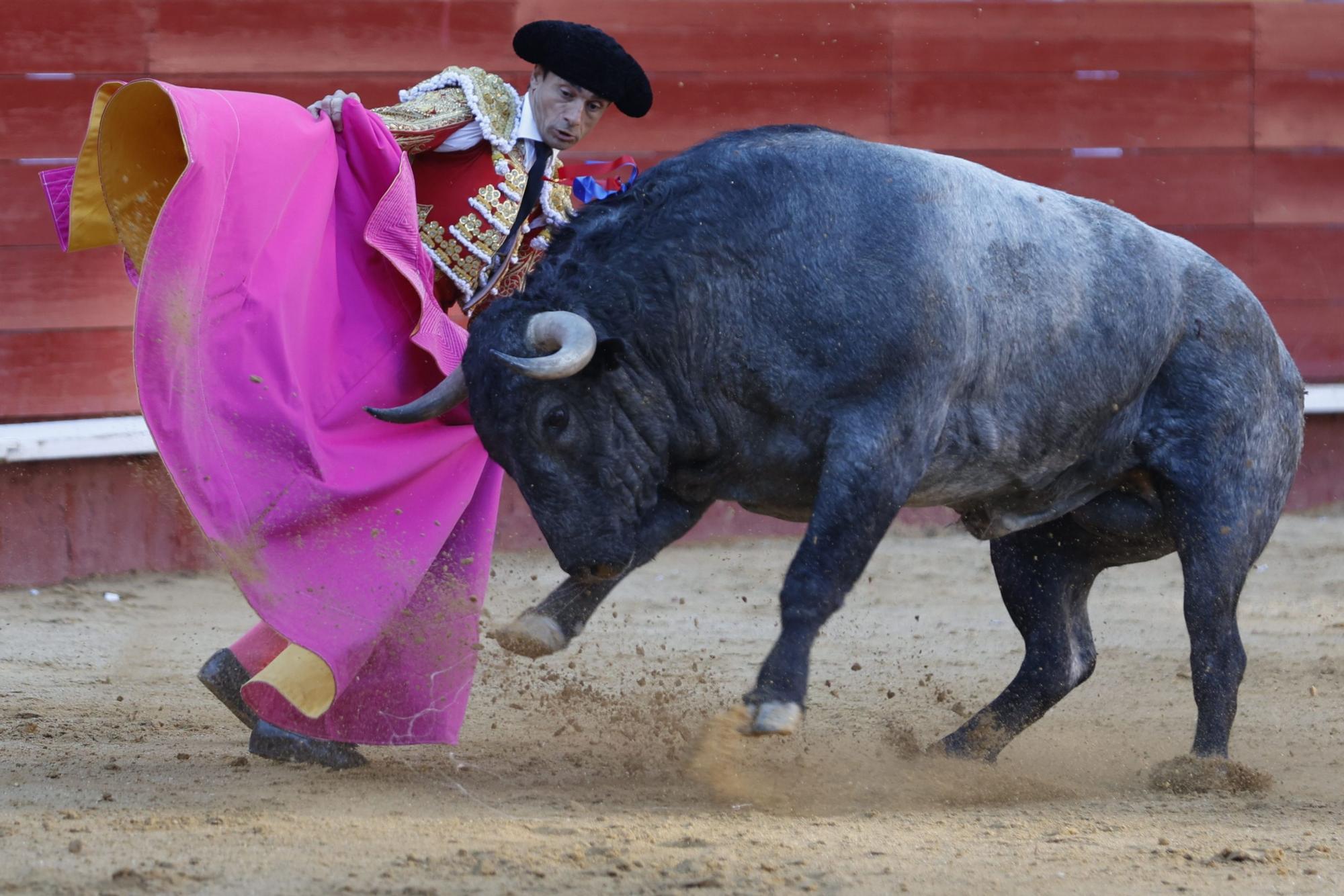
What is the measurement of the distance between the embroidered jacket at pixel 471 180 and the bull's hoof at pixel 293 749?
93 cm

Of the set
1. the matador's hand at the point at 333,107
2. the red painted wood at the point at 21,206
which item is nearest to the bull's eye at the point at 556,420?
the matador's hand at the point at 333,107

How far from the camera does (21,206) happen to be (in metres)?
5.10

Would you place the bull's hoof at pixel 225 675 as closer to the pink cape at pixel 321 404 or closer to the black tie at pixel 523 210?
the pink cape at pixel 321 404

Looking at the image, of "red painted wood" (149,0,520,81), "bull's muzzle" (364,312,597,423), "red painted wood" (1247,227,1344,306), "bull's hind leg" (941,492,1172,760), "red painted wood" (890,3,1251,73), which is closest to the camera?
"bull's muzzle" (364,312,597,423)

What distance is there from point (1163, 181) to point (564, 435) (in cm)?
386


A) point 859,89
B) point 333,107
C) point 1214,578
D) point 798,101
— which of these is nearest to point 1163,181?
point 859,89

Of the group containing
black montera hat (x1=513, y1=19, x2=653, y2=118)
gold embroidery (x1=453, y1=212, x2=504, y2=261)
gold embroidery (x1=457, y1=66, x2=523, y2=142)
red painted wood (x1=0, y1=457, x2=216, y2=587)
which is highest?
black montera hat (x1=513, y1=19, x2=653, y2=118)

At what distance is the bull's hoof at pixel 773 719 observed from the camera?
106 inches

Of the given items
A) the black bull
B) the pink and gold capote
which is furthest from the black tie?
the black bull

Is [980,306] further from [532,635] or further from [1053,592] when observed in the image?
[532,635]

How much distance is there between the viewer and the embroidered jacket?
10.9 feet

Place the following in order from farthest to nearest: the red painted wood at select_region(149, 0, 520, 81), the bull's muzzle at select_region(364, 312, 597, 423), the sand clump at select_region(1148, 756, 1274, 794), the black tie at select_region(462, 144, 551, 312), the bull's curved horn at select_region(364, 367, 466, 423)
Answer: the red painted wood at select_region(149, 0, 520, 81)
the black tie at select_region(462, 144, 551, 312)
the sand clump at select_region(1148, 756, 1274, 794)
the bull's curved horn at select_region(364, 367, 466, 423)
the bull's muzzle at select_region(364, 312, 597, 423)

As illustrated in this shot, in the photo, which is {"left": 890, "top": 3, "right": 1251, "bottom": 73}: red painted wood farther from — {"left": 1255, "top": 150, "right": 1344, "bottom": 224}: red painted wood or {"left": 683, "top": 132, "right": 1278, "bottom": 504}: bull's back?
{"left": 683, "top": 132, "right": 1278, "bottom": 504}: bull's back

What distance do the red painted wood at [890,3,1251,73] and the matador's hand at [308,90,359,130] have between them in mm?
3024
